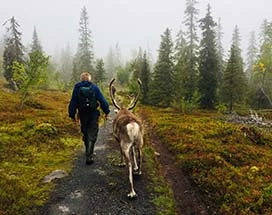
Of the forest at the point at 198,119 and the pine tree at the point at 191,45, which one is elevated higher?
the pine tree at the point at 191,45

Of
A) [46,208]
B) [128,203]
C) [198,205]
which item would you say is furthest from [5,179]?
[198,205]

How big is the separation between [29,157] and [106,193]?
4427mm

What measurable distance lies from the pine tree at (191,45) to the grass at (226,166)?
21951mm

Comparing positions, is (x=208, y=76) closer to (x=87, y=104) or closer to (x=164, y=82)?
(x=164, y=82)

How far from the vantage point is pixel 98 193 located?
9352 millimetres

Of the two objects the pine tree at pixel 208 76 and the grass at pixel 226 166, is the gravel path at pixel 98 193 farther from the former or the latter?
the pine tree at pixel 208 76

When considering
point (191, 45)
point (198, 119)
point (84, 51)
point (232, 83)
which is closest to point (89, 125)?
point (198, 119)

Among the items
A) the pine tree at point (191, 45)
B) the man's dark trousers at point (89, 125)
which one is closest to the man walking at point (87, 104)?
the man's dark trousers at point (89, 125)

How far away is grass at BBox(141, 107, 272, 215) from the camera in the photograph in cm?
906

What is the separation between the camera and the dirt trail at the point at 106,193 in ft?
27.8

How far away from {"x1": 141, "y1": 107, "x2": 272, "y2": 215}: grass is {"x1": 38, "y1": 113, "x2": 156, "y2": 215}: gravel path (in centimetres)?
193

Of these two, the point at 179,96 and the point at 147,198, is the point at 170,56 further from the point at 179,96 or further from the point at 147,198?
the point at 147,198

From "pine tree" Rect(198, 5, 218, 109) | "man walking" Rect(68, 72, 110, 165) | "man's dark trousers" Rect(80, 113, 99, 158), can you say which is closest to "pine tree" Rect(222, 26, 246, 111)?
"pine tree" Rect(198, 5, 218, 109)

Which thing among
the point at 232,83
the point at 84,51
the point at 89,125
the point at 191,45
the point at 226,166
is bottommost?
the point at 226,166
